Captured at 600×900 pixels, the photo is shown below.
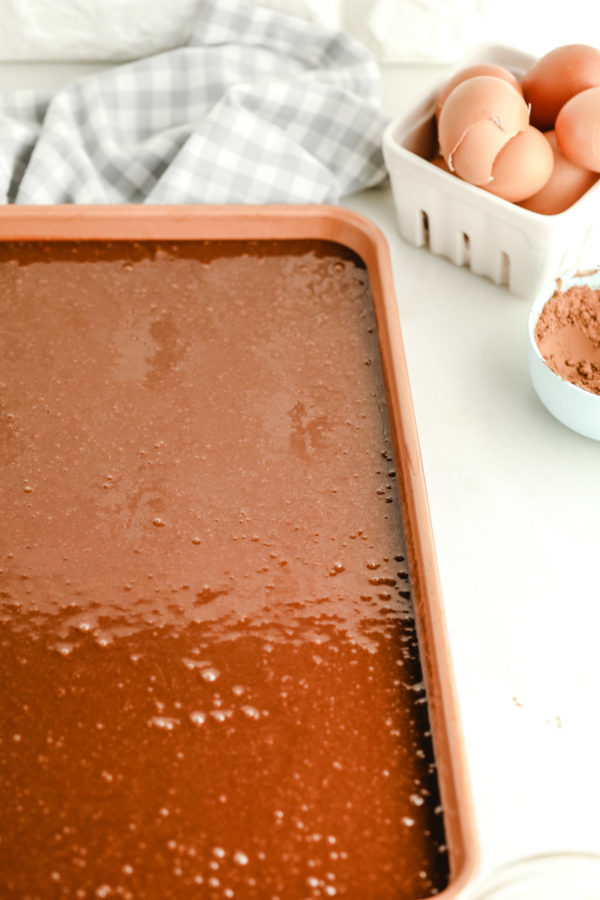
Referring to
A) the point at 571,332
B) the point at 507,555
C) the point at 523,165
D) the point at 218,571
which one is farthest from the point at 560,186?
the point at 218,571

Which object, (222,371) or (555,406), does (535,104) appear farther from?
(222,371)

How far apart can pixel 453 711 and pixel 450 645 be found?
0.08 meters

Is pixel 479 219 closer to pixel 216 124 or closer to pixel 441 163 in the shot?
pixel 441 163

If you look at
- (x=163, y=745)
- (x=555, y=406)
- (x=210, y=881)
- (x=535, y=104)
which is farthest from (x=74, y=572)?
(x=535, y=104)

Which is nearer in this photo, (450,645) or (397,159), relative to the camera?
(450,645)

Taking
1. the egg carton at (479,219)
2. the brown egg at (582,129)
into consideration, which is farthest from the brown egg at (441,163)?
the brown egg at (582,129)

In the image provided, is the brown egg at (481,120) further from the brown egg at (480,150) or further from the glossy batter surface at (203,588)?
the glossy batter surface at (203,588)

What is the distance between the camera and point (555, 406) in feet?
2.84

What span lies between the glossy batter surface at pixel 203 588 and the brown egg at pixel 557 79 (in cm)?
27

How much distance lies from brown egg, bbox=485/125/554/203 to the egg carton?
0.07ft

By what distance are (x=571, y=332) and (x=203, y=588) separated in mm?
461

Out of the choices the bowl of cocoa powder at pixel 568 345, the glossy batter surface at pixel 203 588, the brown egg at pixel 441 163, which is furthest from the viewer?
the brown egg at pixel 441 163

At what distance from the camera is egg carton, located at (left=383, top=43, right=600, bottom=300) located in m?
0.90

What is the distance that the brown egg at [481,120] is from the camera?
87 centimetres
